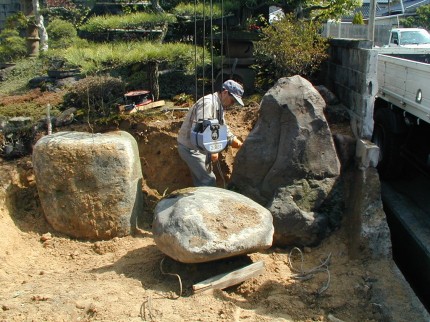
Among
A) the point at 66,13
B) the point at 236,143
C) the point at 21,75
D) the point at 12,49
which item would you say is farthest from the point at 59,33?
the point at 236,143

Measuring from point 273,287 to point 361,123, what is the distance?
9.37ft

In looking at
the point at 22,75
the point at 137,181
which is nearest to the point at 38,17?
the point at 22,75

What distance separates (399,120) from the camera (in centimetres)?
761

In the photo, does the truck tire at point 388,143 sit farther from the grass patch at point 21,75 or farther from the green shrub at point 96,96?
the grass patch at point 21,75

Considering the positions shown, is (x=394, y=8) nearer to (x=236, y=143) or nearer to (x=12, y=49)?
(x=12, y=49)

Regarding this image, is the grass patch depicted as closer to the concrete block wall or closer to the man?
the man

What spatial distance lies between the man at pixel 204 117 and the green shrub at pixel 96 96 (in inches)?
80.0

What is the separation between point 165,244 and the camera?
210 inches

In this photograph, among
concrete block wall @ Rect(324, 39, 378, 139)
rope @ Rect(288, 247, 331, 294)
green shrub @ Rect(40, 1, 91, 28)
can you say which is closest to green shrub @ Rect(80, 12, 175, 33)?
concrete block wall @ Rect(324, 39, 378, 139)

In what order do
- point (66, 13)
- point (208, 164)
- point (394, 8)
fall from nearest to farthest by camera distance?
point (208, 164) → point (66, 13) → point (394, 8)

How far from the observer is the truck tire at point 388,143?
764cm

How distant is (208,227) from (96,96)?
4.09 meters

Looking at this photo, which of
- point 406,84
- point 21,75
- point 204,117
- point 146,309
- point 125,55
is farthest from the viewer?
point 21,75

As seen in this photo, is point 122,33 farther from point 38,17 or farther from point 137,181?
point 38,17
